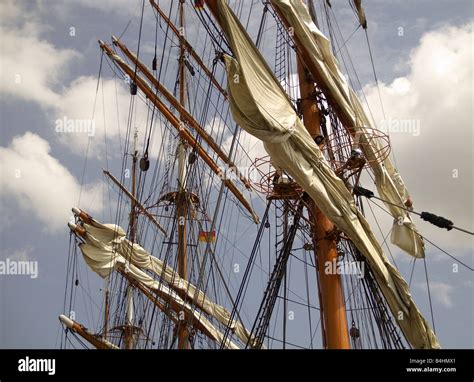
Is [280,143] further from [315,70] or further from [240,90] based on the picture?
[315,70]

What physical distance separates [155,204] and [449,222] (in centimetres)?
1675

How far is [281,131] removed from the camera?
10.4 m

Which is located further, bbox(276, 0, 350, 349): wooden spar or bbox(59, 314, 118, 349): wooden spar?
bbox(59, 314, 118, 349): wooden spar

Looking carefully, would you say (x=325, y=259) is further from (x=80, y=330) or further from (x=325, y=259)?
(x=80, y=330)

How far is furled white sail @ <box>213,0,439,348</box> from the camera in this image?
1034 cm

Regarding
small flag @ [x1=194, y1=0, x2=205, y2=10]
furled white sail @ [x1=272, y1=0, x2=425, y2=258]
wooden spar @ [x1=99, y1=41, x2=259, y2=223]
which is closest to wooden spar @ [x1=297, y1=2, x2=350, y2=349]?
furled white sail @ [x1=272, y1=0, x2=425, y2=258]

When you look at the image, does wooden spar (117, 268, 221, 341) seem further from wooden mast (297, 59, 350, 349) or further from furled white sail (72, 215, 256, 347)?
wooden mast (297, 59, 350, 349)

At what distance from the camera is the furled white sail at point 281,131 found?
10.3m

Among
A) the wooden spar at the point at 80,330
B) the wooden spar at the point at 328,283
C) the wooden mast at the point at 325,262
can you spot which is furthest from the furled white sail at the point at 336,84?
the wooden spar at the point at 80,330

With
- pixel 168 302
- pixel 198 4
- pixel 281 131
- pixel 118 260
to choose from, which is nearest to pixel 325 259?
pixel 281 131

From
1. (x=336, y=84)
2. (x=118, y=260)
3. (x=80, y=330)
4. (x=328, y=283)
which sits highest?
(x=336, y=84)

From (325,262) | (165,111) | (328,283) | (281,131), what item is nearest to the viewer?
(281,131)

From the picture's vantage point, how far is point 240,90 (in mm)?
10477
